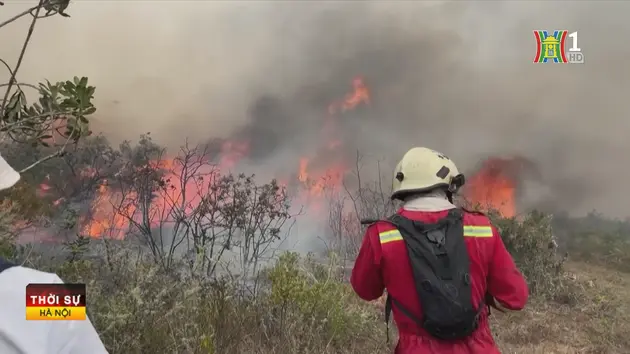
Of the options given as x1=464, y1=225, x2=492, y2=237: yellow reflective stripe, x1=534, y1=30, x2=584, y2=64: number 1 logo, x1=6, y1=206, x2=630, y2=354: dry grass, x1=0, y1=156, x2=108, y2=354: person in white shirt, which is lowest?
x1=6, y1=206, x2=630, y2=354: dry grass

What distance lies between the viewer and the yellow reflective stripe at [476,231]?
189cm

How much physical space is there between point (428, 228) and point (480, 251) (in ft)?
0.74

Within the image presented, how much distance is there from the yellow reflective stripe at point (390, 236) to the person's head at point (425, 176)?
0.22 meters

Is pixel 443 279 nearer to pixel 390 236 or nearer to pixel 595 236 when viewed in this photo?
pixel 390 236

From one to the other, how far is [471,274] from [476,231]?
0.55ft

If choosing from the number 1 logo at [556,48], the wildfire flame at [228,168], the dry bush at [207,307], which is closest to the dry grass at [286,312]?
the dry bush at [207,307]

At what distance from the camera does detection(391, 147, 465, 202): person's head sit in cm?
201

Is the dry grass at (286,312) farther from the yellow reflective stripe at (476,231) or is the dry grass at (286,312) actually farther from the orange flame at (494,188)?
the yellow reflective stripe at (476,231)

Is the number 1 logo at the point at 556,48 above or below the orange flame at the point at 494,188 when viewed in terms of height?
above

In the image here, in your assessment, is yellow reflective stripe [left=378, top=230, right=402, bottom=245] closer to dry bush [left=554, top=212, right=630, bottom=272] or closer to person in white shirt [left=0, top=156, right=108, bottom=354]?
person in white shirt [left=0, top=156, right=108, bottom=354]

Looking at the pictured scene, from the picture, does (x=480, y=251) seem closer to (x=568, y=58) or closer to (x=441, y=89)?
(x=441, y=89)

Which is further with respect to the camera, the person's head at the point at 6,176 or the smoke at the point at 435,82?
the smoke at the point at 435,82

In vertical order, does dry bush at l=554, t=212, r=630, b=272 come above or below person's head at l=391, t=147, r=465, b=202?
below

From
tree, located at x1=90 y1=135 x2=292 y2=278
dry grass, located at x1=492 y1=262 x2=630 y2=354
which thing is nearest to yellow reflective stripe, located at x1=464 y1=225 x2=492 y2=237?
dry grass, located at x1=492 y1=262 x2=630 y2=354
